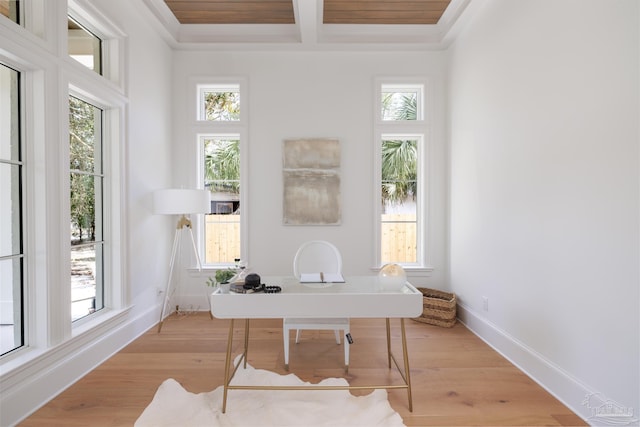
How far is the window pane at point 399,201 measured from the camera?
4141 millimetres

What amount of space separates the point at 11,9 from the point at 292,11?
2.39 metres

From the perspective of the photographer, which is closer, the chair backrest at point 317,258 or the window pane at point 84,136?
the window pane at point 84,136

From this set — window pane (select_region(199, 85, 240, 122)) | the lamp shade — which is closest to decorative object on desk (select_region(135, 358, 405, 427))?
the lamp shade

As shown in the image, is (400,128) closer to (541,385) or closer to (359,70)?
(359,70)

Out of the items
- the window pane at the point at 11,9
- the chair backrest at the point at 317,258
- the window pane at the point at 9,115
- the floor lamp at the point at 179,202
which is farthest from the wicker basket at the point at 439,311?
the window pane at the point at 11,9

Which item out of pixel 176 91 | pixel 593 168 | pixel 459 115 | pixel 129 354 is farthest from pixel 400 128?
pixel 129 354

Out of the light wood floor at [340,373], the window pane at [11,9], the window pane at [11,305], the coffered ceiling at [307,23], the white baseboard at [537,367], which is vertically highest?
the coffered ceiling at [307,23]

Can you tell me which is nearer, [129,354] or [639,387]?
[639,387]

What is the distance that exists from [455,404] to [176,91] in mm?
4157

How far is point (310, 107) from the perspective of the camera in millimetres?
4004

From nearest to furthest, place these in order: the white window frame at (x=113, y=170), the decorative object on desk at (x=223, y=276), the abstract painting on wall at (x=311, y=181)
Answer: the decorative object on desk at (x=223, y=276) < the white window frame at (x=113, y=170) < the abstract painting on wall at (x=311, y=181)

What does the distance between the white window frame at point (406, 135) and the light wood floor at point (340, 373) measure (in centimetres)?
98

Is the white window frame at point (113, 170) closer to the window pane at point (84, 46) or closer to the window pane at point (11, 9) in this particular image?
the window pane at point (84, 46)

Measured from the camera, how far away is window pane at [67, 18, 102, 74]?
2518 millimetres
